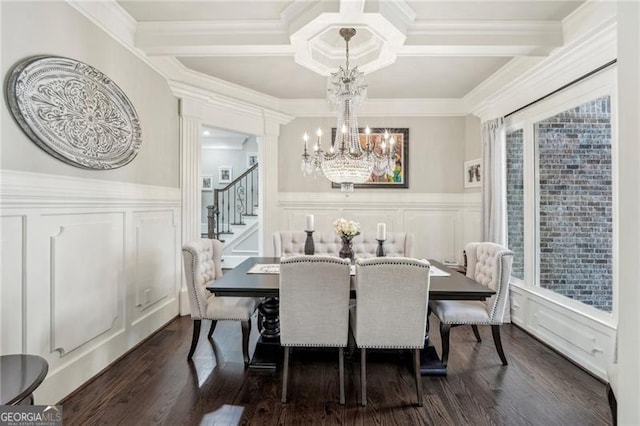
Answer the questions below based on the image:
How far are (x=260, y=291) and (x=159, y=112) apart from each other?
7.56ft

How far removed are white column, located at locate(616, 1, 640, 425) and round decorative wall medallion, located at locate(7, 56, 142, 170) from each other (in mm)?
2615

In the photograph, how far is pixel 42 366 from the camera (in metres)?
1.43

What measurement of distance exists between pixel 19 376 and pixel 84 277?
1.09 meters

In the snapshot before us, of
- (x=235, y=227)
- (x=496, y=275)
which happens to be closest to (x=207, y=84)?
(x=235, y=227)

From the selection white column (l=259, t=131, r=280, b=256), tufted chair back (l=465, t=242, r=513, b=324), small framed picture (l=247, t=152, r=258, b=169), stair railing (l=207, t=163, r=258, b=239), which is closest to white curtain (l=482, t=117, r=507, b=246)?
tufted chair back (l=465, t=242, r=513, b=324)

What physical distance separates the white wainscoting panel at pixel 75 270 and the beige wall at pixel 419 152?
203 centimetres

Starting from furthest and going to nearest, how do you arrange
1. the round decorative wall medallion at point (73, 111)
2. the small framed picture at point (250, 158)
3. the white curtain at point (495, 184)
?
the small framed picture at point (250, 158), the white curtain at point (495, 184), the round decorative wall medallion at point (73, 111)

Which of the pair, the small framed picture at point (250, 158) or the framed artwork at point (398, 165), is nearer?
the framed artwork at point (398, 165)

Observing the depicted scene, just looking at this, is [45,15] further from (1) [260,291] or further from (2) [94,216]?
(1) [260,291]

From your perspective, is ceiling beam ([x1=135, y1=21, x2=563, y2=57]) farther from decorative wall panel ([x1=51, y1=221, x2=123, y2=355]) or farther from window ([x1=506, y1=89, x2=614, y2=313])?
decorative wall panel ([x1=51, y1=221, x2=123, y2=355])

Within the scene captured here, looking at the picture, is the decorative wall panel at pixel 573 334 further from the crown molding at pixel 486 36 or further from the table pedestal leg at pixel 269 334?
the table pedestal leg at pixel 269 334

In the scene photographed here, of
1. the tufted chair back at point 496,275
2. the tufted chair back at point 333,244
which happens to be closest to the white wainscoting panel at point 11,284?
the tufted chair back at point 333,244

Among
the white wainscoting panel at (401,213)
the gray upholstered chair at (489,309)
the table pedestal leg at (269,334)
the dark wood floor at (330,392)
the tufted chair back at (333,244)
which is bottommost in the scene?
the dark wood floor at (330,392)

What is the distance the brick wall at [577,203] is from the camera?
8.53ft
